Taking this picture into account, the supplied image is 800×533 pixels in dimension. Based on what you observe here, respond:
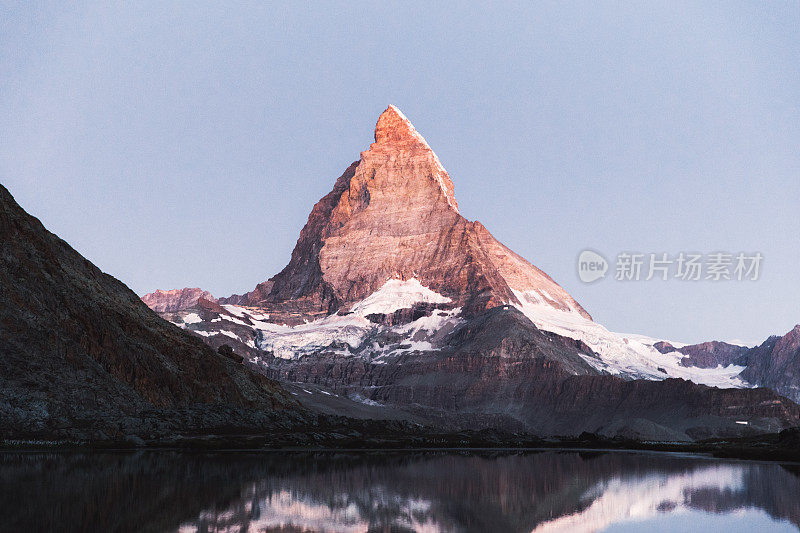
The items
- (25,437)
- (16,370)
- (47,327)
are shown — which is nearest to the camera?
(25,437)

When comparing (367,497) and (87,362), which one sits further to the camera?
(87,362)

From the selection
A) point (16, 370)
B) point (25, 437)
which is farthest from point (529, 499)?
point (16, 370)

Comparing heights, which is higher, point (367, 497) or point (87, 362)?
point (87, 362)

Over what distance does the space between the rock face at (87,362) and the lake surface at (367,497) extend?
27128mm

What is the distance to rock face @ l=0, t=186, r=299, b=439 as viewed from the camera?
443ft

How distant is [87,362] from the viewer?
151 meters

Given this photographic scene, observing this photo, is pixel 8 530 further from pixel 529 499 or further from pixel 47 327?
pixel 47 327

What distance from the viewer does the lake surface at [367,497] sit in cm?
5353

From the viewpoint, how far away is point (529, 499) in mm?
70000

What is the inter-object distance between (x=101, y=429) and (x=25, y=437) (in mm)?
12919

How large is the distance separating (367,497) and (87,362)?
96.0 m

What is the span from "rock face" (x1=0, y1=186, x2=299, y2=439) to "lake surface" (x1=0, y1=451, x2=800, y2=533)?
27.1m

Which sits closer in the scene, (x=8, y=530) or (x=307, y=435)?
(x=8, y=530)

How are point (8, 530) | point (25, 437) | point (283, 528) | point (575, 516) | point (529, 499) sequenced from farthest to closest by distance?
point (25, 437) < point (529, 499) < point (575, 516) < point (283, 528) < point (8, 530)
